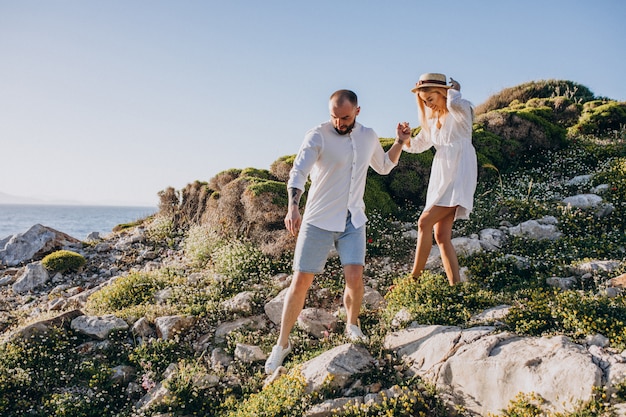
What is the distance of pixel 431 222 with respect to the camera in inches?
217

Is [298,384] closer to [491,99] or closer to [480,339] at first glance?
[480,339]

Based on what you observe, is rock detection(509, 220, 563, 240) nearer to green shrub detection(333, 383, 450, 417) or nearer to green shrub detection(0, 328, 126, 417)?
green shrub detection(333, 383, 450, 417)

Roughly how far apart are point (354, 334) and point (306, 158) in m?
1.94

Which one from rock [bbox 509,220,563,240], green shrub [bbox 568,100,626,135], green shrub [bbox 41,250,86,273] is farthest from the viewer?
green shrub [bbox 568,100,626,135]

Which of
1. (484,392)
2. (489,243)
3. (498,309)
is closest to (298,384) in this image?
(484,392)

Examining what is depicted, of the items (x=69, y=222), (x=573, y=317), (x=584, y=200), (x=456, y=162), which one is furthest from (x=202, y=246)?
(x=69, y=222)

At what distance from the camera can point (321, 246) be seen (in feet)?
15.4

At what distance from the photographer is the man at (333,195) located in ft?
15.1

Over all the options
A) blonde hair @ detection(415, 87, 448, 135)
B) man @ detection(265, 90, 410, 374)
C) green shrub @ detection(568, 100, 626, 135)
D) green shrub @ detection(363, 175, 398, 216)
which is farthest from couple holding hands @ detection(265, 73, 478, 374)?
green shrub @ detection(568, 100, 626, 135)

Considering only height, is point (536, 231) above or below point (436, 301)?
above

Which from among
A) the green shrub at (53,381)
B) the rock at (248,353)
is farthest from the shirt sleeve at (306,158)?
the green shrub at (53,381)

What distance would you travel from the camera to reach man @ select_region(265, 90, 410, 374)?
4594 mm

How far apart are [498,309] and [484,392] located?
133 cm

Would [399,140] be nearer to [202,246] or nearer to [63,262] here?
[202,246]
